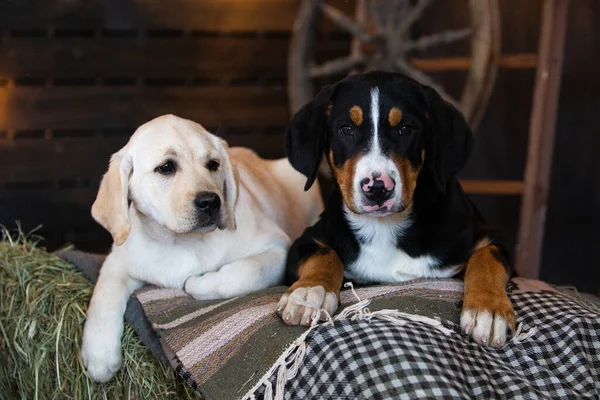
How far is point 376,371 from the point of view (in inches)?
71.6

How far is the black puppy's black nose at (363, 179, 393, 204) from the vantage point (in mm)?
2150

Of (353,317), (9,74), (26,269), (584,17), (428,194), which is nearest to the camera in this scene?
(353,317)

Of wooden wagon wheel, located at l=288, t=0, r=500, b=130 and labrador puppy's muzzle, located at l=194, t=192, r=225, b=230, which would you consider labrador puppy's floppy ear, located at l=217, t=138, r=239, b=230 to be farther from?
wooden wagon wheel, located at l=288, t=0, r=500, b=130

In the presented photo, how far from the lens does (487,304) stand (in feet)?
6.87

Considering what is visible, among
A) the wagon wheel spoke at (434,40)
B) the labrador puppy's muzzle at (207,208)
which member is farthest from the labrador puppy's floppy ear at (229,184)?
the wagon wheel spoke at (434,40)

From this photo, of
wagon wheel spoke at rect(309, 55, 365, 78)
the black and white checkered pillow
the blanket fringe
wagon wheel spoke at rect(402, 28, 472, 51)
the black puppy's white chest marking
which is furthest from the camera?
wagon wheel spoke at rect(309, 55, 365, 78)

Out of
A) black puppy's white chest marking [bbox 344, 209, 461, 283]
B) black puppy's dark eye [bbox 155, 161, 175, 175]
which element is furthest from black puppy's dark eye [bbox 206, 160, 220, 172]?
black puppy's white chest marking [bbox 344, 209, 461, 283]

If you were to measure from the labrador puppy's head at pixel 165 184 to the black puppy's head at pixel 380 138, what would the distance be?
0.32m

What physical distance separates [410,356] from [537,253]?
2.71 metres

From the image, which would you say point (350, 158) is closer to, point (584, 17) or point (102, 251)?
point (102, 251)

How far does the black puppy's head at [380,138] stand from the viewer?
2.20 meters

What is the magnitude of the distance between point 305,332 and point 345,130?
27.8 inches

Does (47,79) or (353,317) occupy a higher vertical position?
(47,79)

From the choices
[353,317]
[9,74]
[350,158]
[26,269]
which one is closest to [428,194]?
[350,158]
